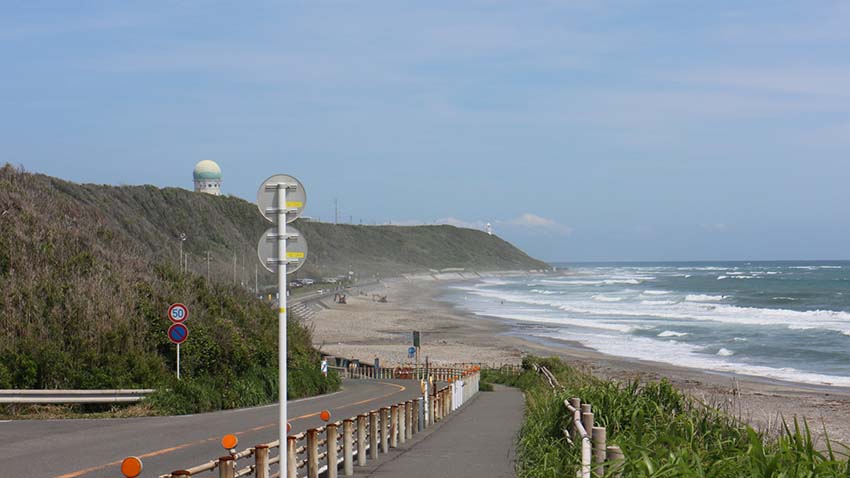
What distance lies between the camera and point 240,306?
30.2 metres

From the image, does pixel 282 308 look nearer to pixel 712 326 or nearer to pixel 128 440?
pixel 128 440

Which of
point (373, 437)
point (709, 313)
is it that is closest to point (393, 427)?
point (373, 437)

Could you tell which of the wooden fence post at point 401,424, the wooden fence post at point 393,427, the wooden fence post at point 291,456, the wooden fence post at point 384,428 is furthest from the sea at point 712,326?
the wooden fence post at point 291,456

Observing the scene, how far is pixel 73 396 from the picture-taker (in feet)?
65.8

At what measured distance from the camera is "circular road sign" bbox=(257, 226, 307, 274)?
370 inches

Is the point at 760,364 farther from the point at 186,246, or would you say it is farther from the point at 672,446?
the point at 186,246

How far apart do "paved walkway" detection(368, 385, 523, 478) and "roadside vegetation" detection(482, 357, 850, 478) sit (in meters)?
0.59

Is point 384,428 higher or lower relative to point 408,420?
higher

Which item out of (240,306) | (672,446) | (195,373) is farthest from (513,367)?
(672,446)

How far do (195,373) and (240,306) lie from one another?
227 inches

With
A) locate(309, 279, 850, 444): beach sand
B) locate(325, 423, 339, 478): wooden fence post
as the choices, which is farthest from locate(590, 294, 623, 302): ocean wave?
locate(325, 423, 339, 478): wooden fence post

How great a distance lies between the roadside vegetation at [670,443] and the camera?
7992 mm

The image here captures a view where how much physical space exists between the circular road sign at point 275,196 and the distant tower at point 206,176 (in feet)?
485

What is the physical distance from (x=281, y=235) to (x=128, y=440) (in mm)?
7599
